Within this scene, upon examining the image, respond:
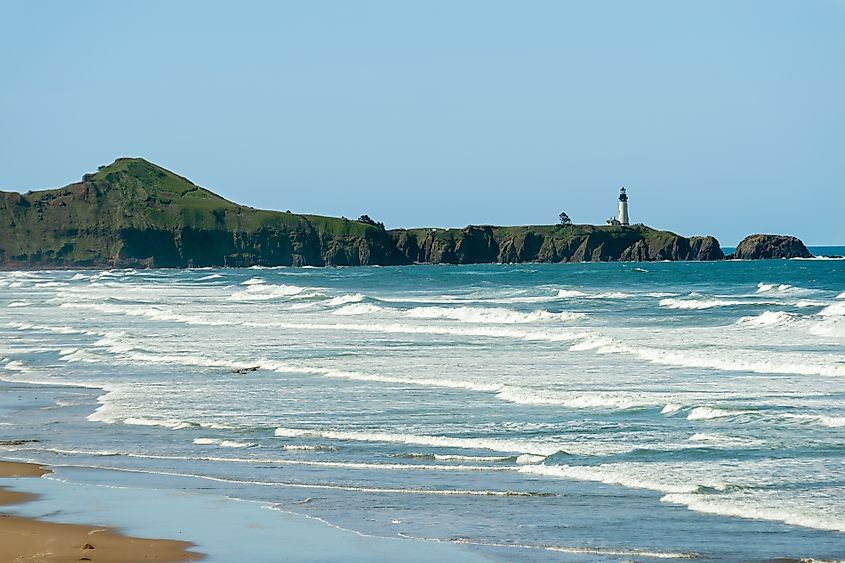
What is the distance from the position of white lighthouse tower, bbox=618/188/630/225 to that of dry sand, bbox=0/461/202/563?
164016 mm

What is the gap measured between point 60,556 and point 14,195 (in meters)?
182

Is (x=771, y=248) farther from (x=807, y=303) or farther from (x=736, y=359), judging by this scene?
(x=736, y=359)

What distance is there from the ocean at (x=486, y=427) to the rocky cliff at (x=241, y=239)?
4888 inches

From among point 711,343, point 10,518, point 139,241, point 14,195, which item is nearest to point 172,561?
point 10,518

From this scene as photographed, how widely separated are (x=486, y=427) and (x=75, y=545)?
25.0ft

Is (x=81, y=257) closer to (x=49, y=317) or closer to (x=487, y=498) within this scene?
(x=49, y=317)

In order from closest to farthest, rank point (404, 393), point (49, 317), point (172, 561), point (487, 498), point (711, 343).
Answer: point (172, 561) < point (487, 498) < point (404, 393) < point (711, 343) < point (49, 317)

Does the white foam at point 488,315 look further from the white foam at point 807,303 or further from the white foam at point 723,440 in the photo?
the white foam at point 723,440

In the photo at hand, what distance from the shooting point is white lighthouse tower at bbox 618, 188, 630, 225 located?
173 metres

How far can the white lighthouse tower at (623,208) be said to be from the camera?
568ft

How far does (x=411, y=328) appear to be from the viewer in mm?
40125

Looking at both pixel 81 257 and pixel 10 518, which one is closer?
pixel 10 518

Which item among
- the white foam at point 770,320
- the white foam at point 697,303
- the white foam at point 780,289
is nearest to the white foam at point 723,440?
the white foam at point 770,320

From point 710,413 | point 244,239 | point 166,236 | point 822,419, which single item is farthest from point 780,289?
point 166,236
